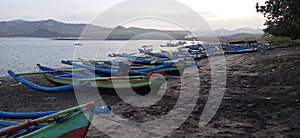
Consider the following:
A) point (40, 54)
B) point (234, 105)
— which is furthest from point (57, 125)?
point (40, 54)

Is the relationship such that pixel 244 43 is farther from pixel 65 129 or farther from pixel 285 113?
pixel 65 129

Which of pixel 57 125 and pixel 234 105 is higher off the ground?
pixel 57 125

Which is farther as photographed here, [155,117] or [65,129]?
[155,117]

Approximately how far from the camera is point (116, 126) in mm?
6699

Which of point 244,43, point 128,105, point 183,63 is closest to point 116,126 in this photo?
point 128,105

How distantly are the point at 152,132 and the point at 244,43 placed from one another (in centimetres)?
2650

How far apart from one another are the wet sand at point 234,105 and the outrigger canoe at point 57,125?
1.78 metres

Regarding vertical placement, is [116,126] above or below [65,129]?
below

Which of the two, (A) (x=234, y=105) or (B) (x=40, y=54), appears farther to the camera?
(B) (x=40, y=54)

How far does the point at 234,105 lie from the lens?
765 cm

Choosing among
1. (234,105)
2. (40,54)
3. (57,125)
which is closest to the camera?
(57,125)

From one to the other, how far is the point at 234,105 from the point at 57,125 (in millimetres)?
5138

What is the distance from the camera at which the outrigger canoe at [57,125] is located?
3969 mm

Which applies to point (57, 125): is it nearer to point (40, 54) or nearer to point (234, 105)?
point (234, 105)
